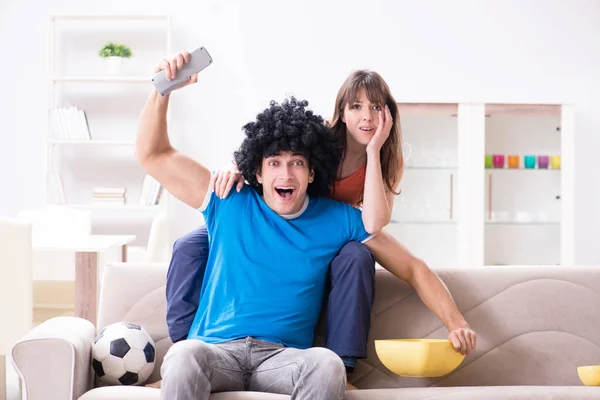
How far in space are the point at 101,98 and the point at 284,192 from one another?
3.44 meters

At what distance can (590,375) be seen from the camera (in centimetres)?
222

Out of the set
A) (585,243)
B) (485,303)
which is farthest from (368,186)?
(585,243)

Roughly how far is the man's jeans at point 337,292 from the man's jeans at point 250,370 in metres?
0.19

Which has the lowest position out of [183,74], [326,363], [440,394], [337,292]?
[440,394]

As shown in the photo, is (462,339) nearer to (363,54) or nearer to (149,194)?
(149,194)

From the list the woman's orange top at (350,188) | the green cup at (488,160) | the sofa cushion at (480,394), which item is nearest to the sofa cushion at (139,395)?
the sofa cushion at (480,394)

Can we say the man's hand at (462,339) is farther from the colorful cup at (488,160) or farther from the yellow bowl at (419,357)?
the colorful cup at (488,160)

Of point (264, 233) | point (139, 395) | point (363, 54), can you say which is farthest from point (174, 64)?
point (363, 54)

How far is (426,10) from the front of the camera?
5332mm

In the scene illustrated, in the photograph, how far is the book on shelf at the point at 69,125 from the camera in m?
5.16

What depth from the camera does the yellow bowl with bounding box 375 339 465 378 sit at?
6.94 feet

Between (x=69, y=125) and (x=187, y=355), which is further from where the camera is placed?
(x=69, y=125)

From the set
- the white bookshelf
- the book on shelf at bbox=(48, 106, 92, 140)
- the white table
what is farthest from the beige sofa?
the white bookshelf

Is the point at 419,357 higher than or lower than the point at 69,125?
lower
